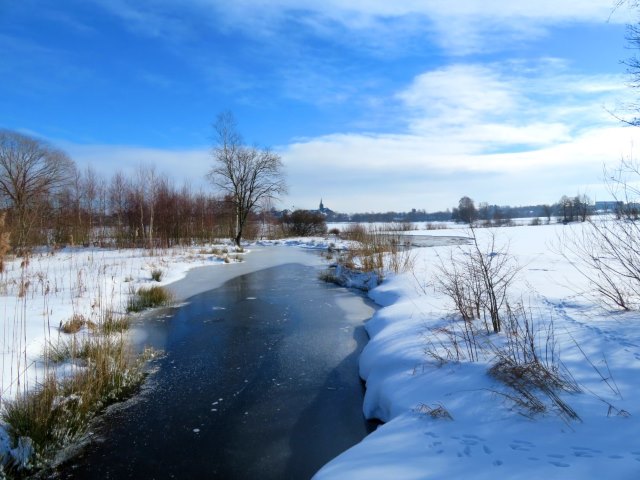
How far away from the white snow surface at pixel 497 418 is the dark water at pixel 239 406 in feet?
1.77

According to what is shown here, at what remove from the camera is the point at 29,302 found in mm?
6625

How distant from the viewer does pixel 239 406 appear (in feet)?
13.0

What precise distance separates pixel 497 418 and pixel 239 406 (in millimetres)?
2579

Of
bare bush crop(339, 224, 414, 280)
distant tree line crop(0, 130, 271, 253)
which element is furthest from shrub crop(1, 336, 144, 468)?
distant tree line crop(0, 130, 271, 253)

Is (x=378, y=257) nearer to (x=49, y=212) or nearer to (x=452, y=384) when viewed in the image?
(x=452, y=384)

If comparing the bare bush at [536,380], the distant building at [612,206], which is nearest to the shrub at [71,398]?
the bare bush at [536,380]

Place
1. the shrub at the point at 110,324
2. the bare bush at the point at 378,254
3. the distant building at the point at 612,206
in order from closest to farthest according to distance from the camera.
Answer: the distant building at the point at 612,206 → the shrub at the point at 110,324 → the bare bush at the point at 378,254

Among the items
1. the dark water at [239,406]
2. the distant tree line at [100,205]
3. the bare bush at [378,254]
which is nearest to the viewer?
the dark water at [239,406]

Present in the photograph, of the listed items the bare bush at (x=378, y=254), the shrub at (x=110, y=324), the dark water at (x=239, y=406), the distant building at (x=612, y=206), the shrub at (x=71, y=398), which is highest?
the distant building at (x=612, y=206)

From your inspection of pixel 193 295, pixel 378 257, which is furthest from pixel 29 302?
pixel 378 257

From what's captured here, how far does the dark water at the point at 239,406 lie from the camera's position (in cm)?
303

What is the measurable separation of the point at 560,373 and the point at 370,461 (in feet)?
6.08

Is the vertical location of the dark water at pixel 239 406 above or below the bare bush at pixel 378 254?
below

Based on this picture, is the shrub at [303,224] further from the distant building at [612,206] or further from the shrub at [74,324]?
the distant building at [612,206]
